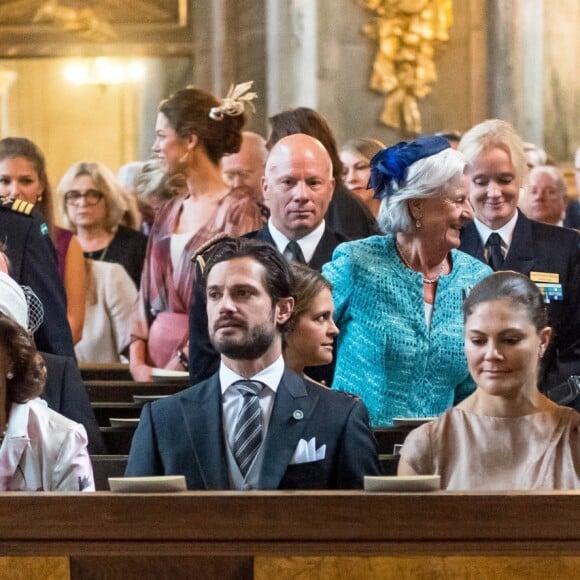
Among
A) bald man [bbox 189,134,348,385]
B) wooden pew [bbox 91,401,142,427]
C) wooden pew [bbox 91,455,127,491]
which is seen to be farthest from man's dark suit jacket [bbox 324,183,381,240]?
wooden pew [bbox 91,455,127,491]

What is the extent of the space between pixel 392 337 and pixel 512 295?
2.04 feet

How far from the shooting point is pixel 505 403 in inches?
179

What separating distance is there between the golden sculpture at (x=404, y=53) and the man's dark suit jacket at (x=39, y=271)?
6467 mm

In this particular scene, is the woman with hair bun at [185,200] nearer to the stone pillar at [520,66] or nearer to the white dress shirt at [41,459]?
the white dress shirt at [41,459]

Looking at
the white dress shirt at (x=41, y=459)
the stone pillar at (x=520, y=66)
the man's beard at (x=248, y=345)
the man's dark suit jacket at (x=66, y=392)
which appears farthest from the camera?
the stone pillar at (x=520, y=66)

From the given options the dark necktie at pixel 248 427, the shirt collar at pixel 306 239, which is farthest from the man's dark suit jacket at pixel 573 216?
the dark necktie at pixel 248 427

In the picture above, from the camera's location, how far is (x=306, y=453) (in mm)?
4508

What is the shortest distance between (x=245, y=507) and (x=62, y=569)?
1.38ft

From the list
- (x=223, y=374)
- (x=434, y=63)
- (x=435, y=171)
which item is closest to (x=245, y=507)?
(x=223, y=374)

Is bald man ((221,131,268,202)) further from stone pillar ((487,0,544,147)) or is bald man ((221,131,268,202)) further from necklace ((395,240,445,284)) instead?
stone pillar ((487,0,544,147))

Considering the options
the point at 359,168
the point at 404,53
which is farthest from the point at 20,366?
the point at 404,53

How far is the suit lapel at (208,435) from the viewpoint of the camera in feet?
14.8

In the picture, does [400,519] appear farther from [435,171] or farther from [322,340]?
[435,171]

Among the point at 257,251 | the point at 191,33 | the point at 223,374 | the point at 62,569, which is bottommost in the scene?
the point at 62,569
